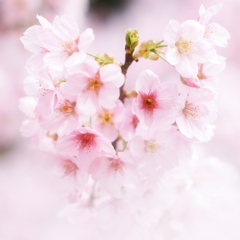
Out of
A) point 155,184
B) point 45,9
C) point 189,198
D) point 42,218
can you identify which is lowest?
point 42,218

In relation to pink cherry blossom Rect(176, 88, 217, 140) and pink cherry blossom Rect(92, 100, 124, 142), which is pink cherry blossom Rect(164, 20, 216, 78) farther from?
pink cherry blossom Rect(92, 100, 124, 142)

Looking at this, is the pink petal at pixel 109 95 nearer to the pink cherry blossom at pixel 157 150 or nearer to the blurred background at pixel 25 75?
the pink cherry blossom at pixel 157 150

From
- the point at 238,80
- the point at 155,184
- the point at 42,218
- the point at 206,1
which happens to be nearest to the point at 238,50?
the point at 238,80

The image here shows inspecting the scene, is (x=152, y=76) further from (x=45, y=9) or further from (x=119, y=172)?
(x=45, y=9)

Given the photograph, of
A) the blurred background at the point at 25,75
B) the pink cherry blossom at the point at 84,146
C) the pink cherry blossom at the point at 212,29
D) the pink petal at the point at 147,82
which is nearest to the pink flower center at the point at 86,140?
the pink cherry blossom at the point at 84,146

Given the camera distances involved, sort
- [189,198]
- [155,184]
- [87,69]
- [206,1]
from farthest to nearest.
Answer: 1. [206,1]
2. [189,198]
3. [155,184]
4. [87,69]

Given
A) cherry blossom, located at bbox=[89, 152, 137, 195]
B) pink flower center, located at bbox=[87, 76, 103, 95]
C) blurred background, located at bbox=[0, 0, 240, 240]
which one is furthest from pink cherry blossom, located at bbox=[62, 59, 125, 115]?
blurred background, located at bbox=[0, 0, 240, 240]
